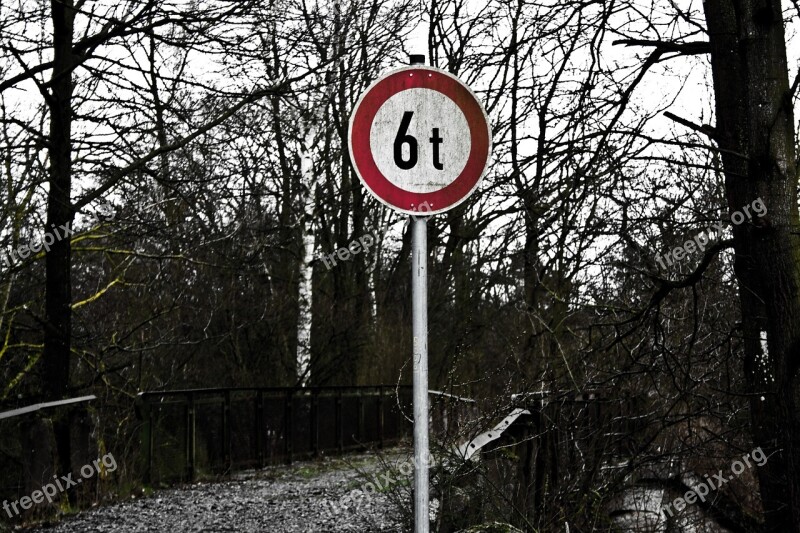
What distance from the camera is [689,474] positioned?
9.20m

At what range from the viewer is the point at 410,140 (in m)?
4.48

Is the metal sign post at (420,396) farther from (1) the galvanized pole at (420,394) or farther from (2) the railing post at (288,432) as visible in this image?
(2) the railing post at (288,432)

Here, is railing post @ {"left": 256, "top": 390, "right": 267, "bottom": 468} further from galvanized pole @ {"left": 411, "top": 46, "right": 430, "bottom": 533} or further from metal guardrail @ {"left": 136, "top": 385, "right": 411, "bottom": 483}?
galvanized pole @ {"left": 411, "top": 46, "right": 430, "bottom": 533}

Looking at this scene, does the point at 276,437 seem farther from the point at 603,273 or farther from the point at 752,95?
the point at 752,95

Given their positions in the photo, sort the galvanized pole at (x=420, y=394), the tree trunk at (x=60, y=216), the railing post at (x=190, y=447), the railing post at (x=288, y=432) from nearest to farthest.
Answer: the galvanized pole at (x=420, y=394), the tree trunk at (x=60, y=216), the railing post at (x=190, y=447), the railing post at (x=288, y=432)

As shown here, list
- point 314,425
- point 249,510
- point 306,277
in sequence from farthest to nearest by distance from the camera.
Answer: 1. point 306,277
2. point 314,425
3. point 249,510

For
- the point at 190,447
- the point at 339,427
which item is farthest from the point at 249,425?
the point at 339,427

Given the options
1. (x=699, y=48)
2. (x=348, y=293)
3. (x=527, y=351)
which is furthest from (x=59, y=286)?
(x=348, y=293)

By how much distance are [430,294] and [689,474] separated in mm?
16455

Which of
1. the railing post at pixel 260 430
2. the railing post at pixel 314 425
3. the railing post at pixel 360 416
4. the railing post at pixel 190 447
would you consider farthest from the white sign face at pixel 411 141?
the railing post at pixel 360 416

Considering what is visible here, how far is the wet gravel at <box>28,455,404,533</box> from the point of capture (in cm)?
1036

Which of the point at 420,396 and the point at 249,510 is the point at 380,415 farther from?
the point at 420,396

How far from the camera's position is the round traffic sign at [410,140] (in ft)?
14.6

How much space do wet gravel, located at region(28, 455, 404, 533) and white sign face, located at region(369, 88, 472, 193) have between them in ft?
15.9
